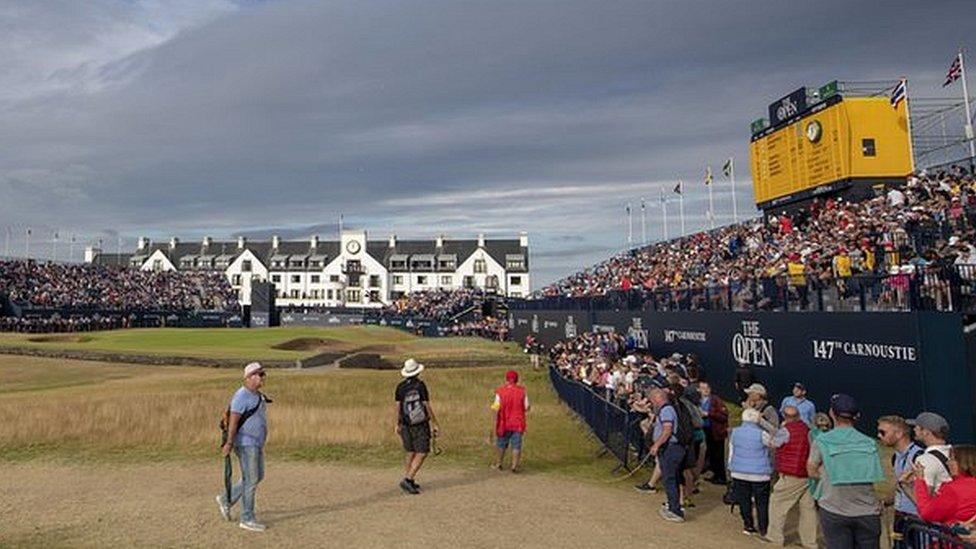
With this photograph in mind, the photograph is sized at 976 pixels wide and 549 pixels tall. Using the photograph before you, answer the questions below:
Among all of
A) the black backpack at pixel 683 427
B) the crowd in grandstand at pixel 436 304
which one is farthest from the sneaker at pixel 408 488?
the crowd in grandstand at pixel 436 304

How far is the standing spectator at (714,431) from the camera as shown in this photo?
10.9 m

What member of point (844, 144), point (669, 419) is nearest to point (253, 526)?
point (669, 419)

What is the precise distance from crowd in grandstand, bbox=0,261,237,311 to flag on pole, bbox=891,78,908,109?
57.7 m

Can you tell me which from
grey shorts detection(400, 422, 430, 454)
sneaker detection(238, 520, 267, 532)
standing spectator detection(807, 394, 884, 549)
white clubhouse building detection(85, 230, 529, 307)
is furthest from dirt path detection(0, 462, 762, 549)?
white clubhouse building detection(85, 230, 529, 307)

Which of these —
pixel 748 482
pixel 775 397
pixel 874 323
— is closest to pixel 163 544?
pixel 748 482

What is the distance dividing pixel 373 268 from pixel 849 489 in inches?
3792

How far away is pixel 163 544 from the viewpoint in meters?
7.36

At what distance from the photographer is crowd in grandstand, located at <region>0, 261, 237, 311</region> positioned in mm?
56094

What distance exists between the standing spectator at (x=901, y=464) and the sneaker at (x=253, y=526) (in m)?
6.45

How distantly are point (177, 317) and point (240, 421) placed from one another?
6115cm

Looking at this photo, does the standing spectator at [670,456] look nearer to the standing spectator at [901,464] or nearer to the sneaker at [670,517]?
the sneaker at [670,517]

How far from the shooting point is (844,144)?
2539cm

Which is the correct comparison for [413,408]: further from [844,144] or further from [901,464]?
[844,144]

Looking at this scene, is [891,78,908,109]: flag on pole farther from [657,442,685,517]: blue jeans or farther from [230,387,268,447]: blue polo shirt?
[230,387,268,447]: blue polo shirt
